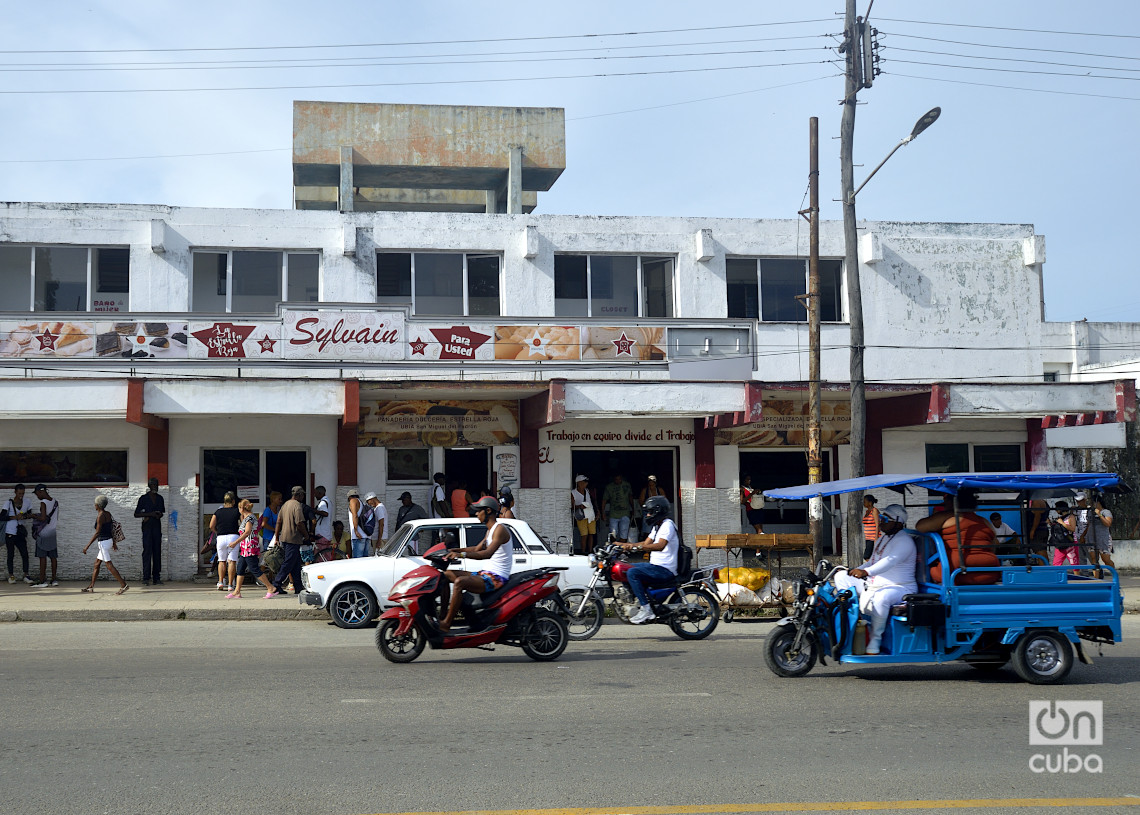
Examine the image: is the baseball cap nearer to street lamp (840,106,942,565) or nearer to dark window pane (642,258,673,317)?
street lamp (840,106,942,565)

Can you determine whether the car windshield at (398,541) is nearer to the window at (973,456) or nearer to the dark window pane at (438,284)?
the dark window pane at (438,284)

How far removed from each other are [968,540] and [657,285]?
13.8m

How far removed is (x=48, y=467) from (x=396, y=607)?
39.6 feet

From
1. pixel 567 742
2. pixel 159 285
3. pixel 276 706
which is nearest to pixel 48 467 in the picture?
pixel 159 285

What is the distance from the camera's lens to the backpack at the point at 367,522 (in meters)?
18.2

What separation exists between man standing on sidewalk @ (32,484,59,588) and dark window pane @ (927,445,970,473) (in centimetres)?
1703

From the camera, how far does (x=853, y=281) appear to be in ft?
58.7

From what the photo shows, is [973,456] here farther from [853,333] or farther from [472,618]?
[472,618]

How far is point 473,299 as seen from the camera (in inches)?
861

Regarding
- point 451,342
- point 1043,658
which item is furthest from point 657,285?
point 1043,658

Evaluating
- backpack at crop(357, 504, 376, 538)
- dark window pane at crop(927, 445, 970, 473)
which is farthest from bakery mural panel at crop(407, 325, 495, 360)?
dark window pane at crop(927, 445, 970, 473)

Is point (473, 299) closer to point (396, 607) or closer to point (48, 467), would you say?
point (48, 467)

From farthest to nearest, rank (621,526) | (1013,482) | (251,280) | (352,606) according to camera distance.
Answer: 1. (251,280)
2. (621,526)
3. (352,606)
4. (1013,482)

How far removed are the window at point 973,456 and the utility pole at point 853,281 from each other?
5488mm
